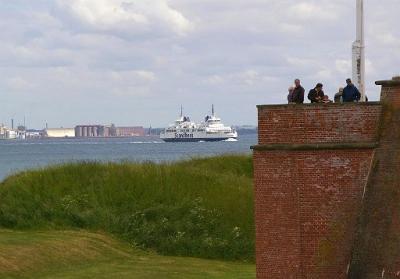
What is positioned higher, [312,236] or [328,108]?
[328,108]

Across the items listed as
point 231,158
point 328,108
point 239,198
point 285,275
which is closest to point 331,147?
point 328,108

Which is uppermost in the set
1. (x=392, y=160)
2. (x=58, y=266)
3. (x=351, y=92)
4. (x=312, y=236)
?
(x=351, y=92)

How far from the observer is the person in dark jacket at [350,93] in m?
20.8

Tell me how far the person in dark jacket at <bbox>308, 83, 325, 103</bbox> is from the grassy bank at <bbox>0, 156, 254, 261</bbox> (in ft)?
42.1

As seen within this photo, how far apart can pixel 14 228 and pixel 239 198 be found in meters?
8.15

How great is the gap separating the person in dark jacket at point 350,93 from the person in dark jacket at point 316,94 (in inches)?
19.2

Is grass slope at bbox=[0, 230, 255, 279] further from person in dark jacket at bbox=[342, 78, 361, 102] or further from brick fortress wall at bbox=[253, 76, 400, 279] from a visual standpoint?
person in dark jacket at bbox=[342, 78, 361, 102]

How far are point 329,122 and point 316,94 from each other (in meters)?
0.96

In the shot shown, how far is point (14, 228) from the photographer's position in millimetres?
34812

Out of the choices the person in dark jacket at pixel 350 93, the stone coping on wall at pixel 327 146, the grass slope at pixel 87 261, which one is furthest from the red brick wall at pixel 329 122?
the grass slope at pixel 87 261

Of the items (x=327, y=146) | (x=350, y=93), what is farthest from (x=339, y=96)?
(x=327, y=146)

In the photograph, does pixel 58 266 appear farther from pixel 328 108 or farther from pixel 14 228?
pixel 328 108

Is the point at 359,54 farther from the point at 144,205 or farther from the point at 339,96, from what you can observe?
the point at 144,205

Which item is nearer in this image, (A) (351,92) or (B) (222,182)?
(A) (351,92)
